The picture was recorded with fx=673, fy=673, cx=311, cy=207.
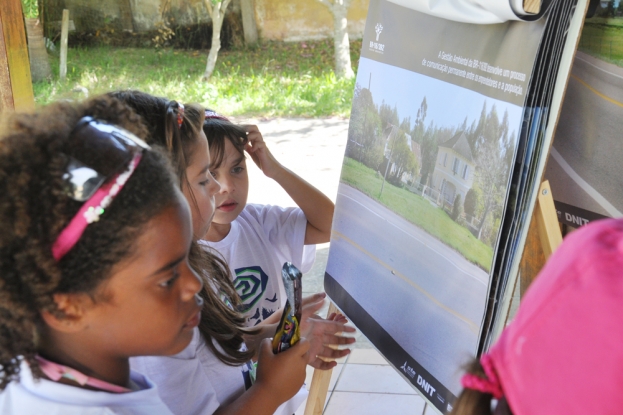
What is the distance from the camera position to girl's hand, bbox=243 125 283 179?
7.35 ft

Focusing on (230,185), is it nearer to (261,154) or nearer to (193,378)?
(261,154)

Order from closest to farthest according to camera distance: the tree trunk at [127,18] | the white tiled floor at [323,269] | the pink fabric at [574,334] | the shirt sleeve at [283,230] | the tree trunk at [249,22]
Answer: the pink fabric at [574,334]
the shirt sleeve at [283,230]
the white tiled floor at [323,269]
the tree trunk at [249,22]
the tree trunk at [127,18]

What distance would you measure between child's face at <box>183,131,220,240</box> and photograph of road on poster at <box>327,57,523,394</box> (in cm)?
54

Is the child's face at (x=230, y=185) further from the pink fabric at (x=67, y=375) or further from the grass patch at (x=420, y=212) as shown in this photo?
Result: the pink fabric at (x=67, y=375)

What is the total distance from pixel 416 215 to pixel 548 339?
1134 millimetres

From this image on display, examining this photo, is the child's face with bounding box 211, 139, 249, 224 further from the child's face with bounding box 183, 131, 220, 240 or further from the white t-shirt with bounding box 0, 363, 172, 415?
the white t-shirt with bounding box 0, 363, 172, 415

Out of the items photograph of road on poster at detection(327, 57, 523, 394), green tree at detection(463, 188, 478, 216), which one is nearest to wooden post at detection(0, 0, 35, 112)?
photograph of road on poster at detection(327, 57, 523, 394)

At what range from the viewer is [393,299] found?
1.90 metres

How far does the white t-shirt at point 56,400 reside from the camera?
3.25 ft

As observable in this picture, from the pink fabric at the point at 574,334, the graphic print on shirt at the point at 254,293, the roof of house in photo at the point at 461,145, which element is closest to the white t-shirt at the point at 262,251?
the graphic print on shirt at the point at 254,293

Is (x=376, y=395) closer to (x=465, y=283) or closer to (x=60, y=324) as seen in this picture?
(x=465, y=283)

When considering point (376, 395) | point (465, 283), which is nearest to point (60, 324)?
point (465, 283)

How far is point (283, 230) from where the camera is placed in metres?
2.12

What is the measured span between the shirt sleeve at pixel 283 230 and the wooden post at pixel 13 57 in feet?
4.65
